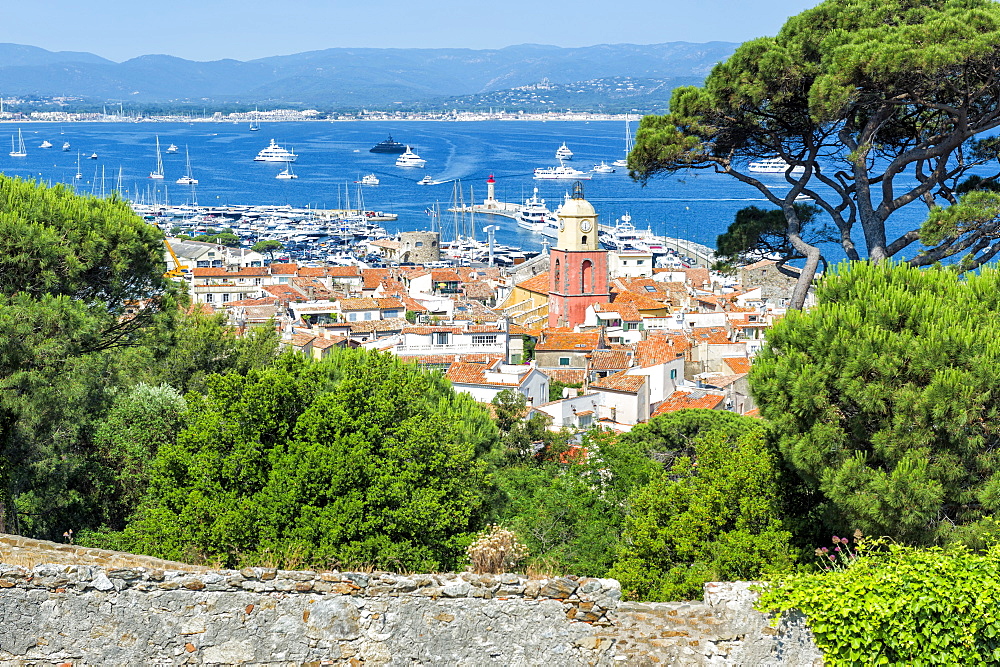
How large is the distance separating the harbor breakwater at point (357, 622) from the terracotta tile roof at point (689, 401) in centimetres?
1981

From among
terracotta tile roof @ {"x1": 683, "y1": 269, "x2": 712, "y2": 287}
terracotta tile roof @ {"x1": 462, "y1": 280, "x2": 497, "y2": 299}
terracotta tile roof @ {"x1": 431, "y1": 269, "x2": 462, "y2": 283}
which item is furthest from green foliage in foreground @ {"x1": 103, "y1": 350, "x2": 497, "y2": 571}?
terracotta tile roof @ {"x1": 431, "y1": 269, "x2": 462, "y2": 283}

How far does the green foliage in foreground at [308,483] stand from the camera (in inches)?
377

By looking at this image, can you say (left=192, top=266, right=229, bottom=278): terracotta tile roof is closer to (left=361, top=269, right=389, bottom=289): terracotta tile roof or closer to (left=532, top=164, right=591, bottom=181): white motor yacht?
(left=361, top=269, right=389, bottom=289): terracotta tile roof

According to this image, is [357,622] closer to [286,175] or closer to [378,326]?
[378,326]

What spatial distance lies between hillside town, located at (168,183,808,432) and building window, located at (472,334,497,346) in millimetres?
48

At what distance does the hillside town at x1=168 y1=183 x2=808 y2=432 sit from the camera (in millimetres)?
30172

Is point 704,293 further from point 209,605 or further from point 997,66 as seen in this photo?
point 209,605

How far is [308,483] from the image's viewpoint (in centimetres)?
986

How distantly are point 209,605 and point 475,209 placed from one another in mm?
115931

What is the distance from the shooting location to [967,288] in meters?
8.80

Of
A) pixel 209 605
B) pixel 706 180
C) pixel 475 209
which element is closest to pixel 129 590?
pixel 209 605

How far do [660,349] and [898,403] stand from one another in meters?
26.2

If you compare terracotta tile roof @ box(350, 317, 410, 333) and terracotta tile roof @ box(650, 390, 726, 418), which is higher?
terracotta tile roof @ box(650, 390, 726, 418)

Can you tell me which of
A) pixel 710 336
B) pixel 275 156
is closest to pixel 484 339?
pixel 710 336
